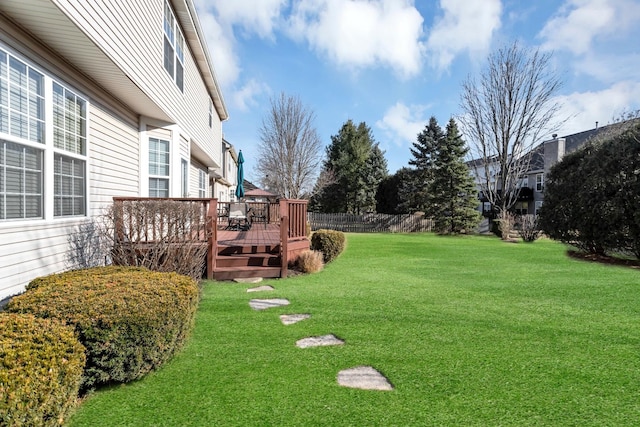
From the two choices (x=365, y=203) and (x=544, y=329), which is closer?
(x=544, y=329)

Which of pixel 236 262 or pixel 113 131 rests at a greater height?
pixel 113 131

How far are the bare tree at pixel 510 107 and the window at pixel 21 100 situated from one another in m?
22.6

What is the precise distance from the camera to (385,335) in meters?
3.79

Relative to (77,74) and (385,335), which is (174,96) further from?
(385,335)

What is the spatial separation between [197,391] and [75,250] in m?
3.54

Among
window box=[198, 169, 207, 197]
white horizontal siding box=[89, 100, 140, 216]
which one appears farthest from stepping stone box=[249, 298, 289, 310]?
window box=[198, 169, 207, 197]

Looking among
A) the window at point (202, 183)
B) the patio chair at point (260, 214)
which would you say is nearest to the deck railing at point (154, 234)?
the window at point (202, 183)

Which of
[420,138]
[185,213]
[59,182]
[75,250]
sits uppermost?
[420,138]

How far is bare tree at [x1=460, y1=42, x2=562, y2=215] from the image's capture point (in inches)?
842

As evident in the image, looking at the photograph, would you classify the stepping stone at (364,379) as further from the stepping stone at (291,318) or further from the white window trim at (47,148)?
the white window trim at (47,148)

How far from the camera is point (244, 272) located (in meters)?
6.77

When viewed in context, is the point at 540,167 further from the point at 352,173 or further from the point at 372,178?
the point at 352,173

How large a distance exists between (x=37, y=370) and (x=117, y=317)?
0.67 m

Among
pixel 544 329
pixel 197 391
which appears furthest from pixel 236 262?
pixel 544 329
